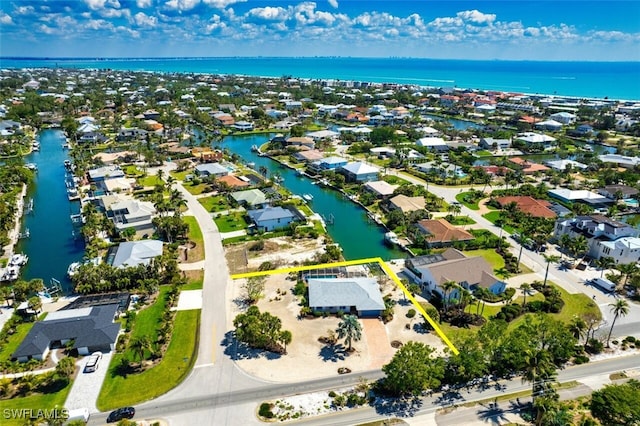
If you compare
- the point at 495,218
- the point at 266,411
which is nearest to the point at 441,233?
the point at 495,218

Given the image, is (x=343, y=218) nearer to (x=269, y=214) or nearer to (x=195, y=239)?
(x=269, y=214)

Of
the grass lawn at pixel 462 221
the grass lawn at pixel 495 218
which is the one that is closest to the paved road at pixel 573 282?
the grass lawn at pixel 495 218

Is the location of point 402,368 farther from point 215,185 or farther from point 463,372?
point 215,185

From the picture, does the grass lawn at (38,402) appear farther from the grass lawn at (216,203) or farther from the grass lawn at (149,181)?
the grass lawn at (149,181)

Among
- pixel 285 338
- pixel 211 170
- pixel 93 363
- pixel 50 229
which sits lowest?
pixel 50 229

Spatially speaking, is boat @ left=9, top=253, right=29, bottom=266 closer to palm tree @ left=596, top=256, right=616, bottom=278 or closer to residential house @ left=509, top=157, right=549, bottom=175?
palm tree @ left=596, top=256, right=616, bottom=278

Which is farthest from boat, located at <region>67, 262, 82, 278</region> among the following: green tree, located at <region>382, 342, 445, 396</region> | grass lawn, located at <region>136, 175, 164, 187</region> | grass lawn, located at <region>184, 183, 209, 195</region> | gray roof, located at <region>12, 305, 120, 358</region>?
green tree, located at <region>382, 342, 445, 396</region>
